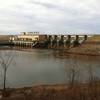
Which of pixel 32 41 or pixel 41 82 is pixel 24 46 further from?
pixel 41 82

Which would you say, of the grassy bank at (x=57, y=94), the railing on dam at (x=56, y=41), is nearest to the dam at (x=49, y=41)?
the railing on dam at (x=56, y=41)

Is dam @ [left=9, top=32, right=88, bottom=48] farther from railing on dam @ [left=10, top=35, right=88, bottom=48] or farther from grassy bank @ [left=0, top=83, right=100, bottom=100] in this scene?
grassy bank @ [left=0, top=83, right=100, bottom=100]

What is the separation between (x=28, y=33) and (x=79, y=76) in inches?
4026

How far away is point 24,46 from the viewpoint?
378 feet

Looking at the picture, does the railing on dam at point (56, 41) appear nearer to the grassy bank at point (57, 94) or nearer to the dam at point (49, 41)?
the dam at point (49, 41)

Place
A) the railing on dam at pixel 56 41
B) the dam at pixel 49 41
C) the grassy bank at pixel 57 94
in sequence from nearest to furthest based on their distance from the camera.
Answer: the grassy bank at pixel 57 94 → the railing on dam at pixel 56 41 → the dam at pixel 49 41

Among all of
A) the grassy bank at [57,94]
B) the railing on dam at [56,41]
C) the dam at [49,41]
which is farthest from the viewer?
the dam at [49,41]

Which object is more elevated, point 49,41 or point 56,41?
point 56,41

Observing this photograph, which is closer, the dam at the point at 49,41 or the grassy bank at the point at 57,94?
the grassy bank at the point at 57,94

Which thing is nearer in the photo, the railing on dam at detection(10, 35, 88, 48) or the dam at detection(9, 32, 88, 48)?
the railing on dam at detection(10, 35, 88, 48)

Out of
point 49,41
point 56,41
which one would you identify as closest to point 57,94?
point 56,41

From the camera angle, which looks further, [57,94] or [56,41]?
[56,41]

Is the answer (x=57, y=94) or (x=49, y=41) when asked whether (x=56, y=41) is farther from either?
(x=57, y=94)

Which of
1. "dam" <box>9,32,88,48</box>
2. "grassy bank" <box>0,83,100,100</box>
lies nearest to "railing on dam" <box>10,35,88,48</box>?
"dam" <box>9,32,88,48</box>
